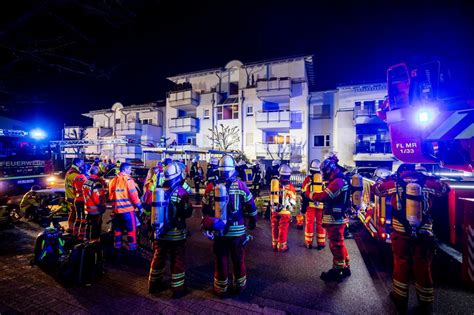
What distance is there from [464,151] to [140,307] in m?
5.71

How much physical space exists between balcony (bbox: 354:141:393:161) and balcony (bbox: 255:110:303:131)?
6.36m

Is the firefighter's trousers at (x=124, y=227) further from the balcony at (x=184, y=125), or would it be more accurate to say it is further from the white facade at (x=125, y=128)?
the white facade at (x=125, y=128)

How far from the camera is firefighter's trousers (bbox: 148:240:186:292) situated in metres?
3.40

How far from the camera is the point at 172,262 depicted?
342cm

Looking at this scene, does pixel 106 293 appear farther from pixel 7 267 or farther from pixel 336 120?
pixel 336 120

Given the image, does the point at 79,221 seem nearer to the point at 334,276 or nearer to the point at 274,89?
the point at 334,276

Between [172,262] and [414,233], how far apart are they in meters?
3.54

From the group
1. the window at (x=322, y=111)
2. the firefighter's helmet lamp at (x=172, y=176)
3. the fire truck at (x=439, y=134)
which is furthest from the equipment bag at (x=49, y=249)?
the window at (x=322, y=111)

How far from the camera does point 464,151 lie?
3.70m

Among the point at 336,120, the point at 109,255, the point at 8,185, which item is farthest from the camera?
the point at 336,120

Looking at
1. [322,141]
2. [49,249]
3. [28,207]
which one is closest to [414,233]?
[49,249]

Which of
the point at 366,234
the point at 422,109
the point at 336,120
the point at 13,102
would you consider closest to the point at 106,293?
the point at 422,109

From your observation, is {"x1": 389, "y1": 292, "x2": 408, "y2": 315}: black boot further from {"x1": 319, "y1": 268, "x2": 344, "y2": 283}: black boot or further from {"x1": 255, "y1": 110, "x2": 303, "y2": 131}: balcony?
{"x1": 255, "y1": 110, "x2": 303, "y2": 131}: balcony

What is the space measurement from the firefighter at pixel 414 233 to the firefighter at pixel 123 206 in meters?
4.91
